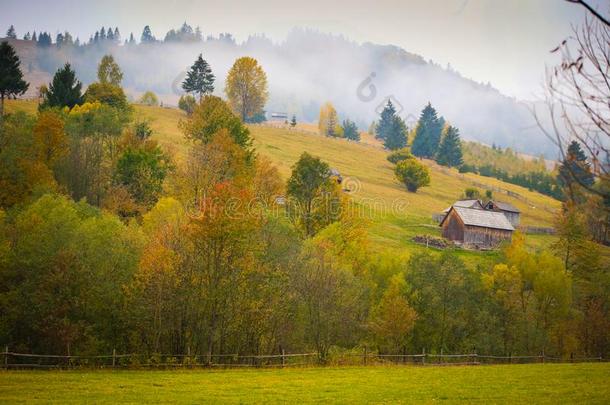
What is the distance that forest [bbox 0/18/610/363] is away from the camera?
40.2 m

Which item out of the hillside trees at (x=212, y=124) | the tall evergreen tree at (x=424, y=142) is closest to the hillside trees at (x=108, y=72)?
the hillside trees at (x=212, y=124)

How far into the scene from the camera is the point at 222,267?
42.7 metres

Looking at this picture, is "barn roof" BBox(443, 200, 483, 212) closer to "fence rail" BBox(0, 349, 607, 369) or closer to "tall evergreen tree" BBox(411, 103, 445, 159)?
"fence rail" BBox(0, 349, 607, 369)

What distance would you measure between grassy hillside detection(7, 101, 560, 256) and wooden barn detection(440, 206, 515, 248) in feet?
8.78

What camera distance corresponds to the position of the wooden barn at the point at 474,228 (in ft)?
283

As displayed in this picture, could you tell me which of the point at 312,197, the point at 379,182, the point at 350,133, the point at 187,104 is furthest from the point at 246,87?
the point at 312,197

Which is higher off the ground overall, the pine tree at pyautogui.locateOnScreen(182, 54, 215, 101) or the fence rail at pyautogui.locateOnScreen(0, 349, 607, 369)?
the pine tree at pyautogui.locateOnScreen(182, 54, 215, 101)

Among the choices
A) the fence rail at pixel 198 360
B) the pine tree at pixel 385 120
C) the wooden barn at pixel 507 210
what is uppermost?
the pine tree at pixel 385 120

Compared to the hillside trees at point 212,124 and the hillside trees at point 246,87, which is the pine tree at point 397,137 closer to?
the hillside trees at point 246,87

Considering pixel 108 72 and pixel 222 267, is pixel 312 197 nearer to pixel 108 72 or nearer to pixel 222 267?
pixel 222 267

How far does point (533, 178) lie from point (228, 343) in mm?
127051

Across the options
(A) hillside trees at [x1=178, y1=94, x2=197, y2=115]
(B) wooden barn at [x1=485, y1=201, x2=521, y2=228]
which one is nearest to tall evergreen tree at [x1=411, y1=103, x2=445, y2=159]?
(B) wooden barn at [x1=485, y1=201, x2=521, y2=228]

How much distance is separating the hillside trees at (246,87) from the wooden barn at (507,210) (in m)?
58.3

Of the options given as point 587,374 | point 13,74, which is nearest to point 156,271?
point 587,374
